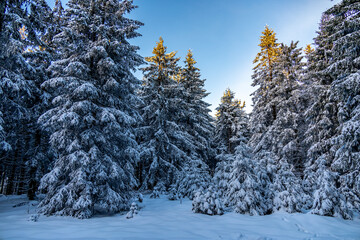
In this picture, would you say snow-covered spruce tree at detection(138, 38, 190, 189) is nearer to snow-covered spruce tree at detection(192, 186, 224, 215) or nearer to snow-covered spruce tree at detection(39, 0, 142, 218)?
snow-covered spruce tree at detection(39, 0, 142, 218)

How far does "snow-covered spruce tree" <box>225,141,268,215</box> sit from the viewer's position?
9352mm

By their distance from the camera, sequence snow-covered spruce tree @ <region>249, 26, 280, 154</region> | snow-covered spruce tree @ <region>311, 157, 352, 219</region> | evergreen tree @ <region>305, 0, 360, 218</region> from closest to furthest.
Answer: snow-covered spruce tree @ <region>311, 157, 352, 219</region> → evergreen tree @ <region>305, 0, 360, 218</region> → snow-covered spruce tree @ <region>249, 26, 280, 154</region>

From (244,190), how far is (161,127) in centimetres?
989

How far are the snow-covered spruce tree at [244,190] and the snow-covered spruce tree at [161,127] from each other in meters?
6.67

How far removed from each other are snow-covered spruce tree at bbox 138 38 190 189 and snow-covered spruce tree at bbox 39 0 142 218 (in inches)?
220

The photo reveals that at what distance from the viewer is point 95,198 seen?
29.8ft

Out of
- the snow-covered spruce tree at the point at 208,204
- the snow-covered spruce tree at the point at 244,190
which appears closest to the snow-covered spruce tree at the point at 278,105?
the snow-covered spruce tree at the point at 244,190

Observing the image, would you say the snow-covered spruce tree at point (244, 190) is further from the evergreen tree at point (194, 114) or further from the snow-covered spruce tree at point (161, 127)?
the evergreen tree at point (194, 114)

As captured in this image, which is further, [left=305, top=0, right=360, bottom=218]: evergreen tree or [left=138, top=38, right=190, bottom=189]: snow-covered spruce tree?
[left=138, top=38, right=190, bottom=189]: snow-covered spruce tree

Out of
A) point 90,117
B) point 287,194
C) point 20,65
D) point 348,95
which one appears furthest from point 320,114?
point 20,65

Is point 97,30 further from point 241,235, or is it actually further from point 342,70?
point 342,70

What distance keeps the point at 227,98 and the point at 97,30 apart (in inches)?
774

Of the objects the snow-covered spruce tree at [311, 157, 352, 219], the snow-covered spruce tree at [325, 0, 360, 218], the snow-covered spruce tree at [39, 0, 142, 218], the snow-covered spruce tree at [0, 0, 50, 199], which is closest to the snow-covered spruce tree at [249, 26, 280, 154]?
the snow-covered spruce tree at [325, 0, 360, 218]

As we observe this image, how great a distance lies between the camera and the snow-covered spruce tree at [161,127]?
17062 mm
